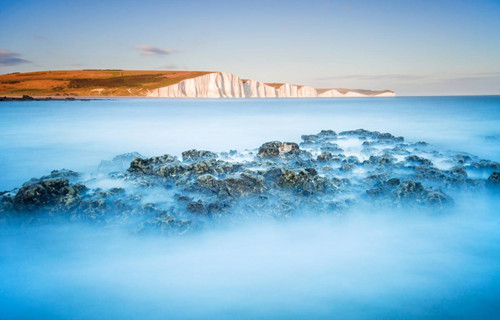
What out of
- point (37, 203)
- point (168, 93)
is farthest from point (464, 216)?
point (168, 93)

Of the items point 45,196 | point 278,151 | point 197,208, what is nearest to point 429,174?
point 278,151

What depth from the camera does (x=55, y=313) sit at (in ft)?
8.38

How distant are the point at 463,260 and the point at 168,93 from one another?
3430 inches

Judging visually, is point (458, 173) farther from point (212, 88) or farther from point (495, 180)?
point (212, 88)

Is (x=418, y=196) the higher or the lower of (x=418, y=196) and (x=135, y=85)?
the lower

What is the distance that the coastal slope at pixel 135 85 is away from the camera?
80.9 metres

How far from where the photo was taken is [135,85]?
92.2 metres

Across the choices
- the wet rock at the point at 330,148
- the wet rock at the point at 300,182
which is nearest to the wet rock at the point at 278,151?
the wet rock at the point at 330,148

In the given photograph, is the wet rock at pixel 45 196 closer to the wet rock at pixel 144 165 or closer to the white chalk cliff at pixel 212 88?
the wet rock at pixel 144 165

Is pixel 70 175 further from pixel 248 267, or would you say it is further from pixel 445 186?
pixel 445 186

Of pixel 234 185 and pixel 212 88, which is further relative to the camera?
pixel 212 88

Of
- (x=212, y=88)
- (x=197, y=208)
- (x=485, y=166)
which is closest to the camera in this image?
(x=197, y=208)

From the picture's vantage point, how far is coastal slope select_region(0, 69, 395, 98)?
265 ft

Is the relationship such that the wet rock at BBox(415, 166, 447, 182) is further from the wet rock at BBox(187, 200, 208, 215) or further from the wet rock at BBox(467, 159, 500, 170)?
the wet rock at BBox(187, 200, 208, 215)
